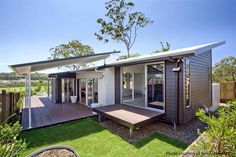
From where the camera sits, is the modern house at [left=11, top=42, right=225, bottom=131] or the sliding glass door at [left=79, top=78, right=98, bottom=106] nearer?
the modern house at [left=11, top=42, right=225, bottom=131]

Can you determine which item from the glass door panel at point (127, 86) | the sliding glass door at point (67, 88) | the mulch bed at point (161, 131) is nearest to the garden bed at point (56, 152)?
the mulch bed at point (161, 131)

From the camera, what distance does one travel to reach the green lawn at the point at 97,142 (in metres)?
4.03

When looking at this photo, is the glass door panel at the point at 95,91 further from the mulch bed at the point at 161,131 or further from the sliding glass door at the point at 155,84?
the sliding glass door at the point at 155,84

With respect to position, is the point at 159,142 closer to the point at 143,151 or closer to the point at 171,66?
the point at 143,151

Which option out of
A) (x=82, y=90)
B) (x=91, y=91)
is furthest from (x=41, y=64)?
(x=82, y=90)

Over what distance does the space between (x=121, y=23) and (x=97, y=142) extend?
55.7 feet

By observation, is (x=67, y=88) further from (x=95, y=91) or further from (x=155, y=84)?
(x=155, y=84)

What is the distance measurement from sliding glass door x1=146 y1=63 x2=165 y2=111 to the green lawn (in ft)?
7.32

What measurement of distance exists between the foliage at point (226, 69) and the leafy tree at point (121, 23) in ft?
37.9

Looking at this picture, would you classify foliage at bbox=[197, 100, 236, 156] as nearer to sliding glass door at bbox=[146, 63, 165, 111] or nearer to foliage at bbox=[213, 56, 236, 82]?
sliding glass door at bbox=[146, 63, 165, 111]

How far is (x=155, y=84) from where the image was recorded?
806 cm

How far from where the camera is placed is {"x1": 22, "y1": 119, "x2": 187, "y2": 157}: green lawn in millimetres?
4033

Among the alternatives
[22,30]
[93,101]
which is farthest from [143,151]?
[22,30]

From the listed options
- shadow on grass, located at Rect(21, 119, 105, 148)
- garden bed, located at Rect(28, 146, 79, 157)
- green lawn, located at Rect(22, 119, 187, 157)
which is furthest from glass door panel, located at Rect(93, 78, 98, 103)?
garden bed, located at Rect(28, 146, 79, 157)
